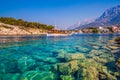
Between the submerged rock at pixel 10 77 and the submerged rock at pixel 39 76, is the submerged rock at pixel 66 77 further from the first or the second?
the submerged rock at pixel 10 77

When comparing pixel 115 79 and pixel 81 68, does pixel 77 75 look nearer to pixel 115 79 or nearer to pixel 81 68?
pixel 81 68

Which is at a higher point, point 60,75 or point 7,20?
point 7,20

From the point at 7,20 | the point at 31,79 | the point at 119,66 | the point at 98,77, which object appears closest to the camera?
the point at 31,79

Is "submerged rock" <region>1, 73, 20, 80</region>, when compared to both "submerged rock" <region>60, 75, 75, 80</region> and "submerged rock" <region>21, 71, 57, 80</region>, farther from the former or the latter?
"submerged rock" <region>60, 75, 75, 80</region>

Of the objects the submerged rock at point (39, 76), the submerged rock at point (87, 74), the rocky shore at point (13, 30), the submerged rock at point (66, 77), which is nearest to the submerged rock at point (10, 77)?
the submerged rock at point (39, 76)

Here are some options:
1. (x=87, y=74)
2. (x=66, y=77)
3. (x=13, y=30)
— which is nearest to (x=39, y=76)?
(x=66, y=77)

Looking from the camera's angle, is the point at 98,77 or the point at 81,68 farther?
the point at 81,68

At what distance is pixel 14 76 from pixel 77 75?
6.07 meters

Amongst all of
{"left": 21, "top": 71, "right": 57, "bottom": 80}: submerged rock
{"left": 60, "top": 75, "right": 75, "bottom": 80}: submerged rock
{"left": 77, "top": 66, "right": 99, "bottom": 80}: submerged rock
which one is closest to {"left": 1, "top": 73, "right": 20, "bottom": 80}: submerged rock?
{"left": 21, "top": 71, "right": 57, "bottom": 80}: submerged rock

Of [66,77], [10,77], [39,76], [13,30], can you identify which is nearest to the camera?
[10,77]

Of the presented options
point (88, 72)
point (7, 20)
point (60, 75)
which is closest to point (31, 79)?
point (60, 75)

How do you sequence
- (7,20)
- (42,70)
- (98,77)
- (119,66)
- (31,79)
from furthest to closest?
1. (7,20)
2. (119,66)
3. (42,70)
4. (98,77)
5. (31,79)

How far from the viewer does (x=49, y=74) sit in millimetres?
17359

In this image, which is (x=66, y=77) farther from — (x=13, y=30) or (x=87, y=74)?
(x=13, y=30)
